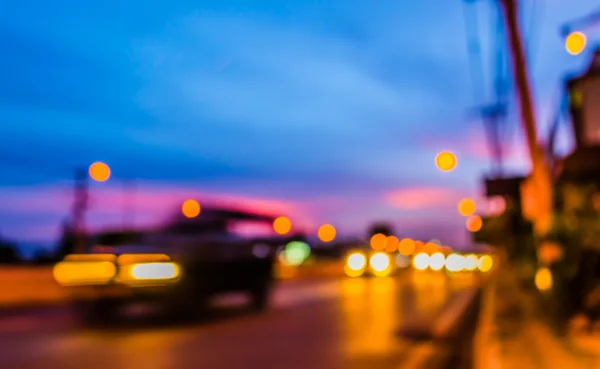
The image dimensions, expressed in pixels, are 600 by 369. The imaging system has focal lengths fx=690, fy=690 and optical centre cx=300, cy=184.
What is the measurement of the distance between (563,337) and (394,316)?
17.8 feet

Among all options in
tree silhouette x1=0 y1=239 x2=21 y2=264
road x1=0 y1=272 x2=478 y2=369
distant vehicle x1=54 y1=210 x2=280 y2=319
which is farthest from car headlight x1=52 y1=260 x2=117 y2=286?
tree silhouette x1=0 y1=239 x2=21 y2=264

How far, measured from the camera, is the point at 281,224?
76.9 feet

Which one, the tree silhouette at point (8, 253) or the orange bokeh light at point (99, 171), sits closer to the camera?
the orange bokeh light at point (99, 171)

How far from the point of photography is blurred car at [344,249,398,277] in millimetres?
34844

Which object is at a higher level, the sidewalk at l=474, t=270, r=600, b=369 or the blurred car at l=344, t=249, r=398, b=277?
the blurred car at l=344, t=249, r=398, b=277

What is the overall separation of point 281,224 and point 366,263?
12855 millimetres

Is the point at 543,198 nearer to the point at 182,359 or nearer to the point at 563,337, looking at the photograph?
the point at 563,337

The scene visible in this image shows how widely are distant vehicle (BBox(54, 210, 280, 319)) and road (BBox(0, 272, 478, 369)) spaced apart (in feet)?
1.70

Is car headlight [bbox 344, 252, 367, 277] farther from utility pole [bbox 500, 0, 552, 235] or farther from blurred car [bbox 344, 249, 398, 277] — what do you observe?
utility pole [bbox 500, 0, 552, 235]

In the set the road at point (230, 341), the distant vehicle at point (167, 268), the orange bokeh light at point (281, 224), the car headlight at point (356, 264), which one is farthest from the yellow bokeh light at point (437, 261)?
the distant vehicle at point (167, 268)

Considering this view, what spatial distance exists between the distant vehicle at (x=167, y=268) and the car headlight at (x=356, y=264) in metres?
19.7

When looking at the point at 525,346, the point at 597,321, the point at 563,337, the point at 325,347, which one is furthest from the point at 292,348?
the point at 597,321

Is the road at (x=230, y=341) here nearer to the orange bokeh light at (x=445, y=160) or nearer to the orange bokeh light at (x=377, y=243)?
the orange bokeh light at (x=445, y=160)

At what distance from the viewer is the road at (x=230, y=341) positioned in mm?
8484
